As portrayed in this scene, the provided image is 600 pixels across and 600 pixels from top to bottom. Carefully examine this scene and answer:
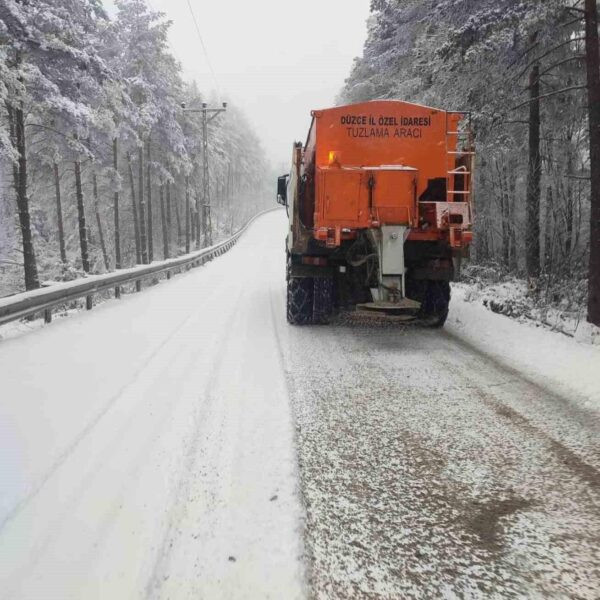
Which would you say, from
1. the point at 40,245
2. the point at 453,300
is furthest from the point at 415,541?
the point at 40,245

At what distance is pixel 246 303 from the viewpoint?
1045 centimetres

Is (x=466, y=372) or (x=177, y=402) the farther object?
(x=466, y=372)

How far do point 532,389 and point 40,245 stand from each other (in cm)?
3465

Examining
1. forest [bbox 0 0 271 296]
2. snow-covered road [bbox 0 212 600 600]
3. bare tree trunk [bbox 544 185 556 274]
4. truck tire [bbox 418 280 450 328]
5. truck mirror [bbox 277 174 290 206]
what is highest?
forest [bbox 0 0 271 296]

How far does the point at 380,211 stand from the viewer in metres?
6.62

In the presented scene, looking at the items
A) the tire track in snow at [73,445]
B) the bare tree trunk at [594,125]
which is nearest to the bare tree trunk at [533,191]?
the bare tree trunk at [594,125]

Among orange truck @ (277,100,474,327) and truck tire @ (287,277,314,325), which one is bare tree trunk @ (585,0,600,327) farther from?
truck tire @ (287,277,314,325)

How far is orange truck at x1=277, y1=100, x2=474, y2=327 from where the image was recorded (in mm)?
6621

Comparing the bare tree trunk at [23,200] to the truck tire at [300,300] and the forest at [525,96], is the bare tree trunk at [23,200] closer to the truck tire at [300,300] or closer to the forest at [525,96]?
the truck tire at [300,300]

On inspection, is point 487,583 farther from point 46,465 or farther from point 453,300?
point 453,300

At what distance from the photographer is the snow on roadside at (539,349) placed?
15.8ft

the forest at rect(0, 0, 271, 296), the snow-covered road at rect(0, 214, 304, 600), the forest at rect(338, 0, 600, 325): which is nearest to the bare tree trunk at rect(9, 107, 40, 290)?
the forest at rect(0, 0, 271, 296)

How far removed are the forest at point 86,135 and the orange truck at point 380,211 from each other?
5.31 metres

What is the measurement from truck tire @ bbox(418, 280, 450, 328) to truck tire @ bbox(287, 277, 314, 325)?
1911 millimetres
